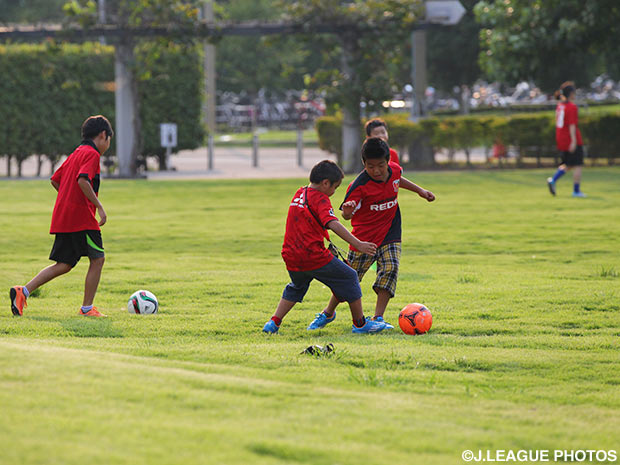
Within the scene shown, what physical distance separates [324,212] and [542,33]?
18941 millimetres

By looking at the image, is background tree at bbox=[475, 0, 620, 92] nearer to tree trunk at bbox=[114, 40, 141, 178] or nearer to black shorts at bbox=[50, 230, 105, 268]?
tree trunk at bbox=[114, 40, 141, 178]

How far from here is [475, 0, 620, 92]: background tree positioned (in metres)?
23.4

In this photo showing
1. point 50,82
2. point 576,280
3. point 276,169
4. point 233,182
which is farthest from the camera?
point 276,169

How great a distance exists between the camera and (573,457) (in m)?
4.24

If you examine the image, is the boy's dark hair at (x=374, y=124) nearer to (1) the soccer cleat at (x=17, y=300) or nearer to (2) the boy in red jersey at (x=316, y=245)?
(2) the boy in red jersey at (x=316, y=245)

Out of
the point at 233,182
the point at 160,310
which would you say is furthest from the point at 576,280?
the point at 233,182

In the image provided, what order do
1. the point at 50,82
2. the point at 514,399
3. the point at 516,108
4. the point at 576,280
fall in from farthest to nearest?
the point at 516,108 < the point at 50,82 < the point at 576,280 < the point at 514,399

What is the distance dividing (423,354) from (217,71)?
51688 millimetres

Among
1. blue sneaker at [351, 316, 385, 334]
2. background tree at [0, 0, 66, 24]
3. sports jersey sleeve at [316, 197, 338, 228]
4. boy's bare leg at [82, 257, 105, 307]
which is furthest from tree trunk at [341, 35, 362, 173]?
background tree at [0, 0, 66, 24]

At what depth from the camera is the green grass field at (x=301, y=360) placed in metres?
4.12

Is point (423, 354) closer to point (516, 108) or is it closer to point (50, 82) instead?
point (50, 82)

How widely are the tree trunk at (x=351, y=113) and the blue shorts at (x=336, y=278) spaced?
17.5 metres

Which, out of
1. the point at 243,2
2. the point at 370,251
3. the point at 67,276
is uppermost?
the point at 243,2

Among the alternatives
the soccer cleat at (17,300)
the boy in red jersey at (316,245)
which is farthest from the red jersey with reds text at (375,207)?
the soccer cleat at (17,300)
